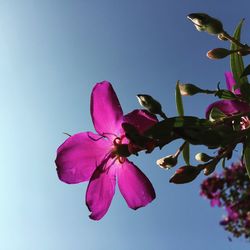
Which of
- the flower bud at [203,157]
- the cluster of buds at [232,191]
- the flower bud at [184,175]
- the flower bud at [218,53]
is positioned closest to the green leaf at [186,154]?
the flower bud at [203,157]

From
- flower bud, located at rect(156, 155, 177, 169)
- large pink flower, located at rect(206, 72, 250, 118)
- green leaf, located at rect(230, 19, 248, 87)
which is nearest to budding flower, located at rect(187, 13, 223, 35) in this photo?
green leaf, located at rect(230, 19, 248, 87)

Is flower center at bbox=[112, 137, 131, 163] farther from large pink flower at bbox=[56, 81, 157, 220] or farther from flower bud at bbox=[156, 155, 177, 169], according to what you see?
flower bud at bbox=[156, 155, 177, 169]

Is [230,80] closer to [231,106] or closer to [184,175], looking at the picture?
[231,106]

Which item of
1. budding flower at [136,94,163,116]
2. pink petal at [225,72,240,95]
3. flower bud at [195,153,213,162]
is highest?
pink petal at [225,72,240,95]

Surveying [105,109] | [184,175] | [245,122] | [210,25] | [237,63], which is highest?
[210,25]

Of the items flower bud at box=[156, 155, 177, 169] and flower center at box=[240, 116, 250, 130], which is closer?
flower bud at box=[156, 155, 177, 169]

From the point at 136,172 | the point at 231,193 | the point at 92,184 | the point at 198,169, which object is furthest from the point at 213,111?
the point at 231,193

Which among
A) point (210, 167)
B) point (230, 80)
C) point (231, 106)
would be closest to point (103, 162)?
point (210, 167)
